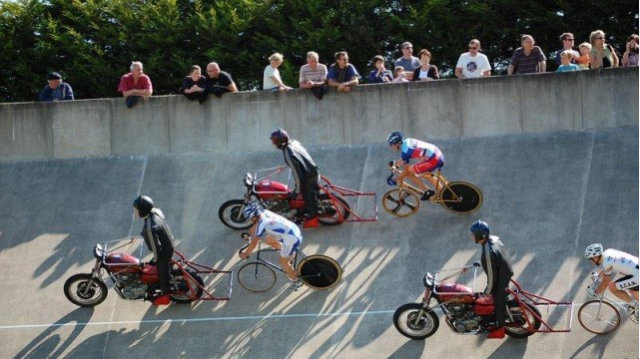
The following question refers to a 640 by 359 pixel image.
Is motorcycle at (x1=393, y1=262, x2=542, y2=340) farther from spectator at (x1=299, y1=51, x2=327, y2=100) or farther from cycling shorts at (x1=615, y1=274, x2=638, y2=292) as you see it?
spectator at (x1=299, y1=51, x2=327, y2=100)

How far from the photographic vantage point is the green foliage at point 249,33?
91.9ft

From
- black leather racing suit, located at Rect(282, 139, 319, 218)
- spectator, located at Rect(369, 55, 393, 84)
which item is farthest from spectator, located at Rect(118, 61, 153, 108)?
black leather racing suit, located at Rect(282, 139, 319, 218)

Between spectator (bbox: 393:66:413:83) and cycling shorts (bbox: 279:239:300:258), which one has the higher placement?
spectator (bbox: 393:66:413:83)

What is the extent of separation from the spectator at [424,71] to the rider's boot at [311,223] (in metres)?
3.75

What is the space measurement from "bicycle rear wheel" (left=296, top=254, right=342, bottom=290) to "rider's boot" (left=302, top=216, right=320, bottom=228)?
144 centimetres

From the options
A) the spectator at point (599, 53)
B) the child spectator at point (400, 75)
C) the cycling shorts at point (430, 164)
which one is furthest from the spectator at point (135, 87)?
the spectator at point (599, 53)

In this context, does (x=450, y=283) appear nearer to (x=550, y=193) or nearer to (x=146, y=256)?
(x=550, y=193)

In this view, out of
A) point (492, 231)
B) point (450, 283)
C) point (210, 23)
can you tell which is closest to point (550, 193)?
point (492, 231)

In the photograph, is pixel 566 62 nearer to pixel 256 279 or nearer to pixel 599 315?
pixel 599 315

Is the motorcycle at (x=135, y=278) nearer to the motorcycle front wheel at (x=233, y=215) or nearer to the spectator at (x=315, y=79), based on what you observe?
the motorcycle front wheel at (x=233, y=215)

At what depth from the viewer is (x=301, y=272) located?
851 inches

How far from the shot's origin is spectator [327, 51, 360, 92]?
25.2m

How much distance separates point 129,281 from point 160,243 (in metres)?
0.82

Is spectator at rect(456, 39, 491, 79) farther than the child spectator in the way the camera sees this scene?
No
